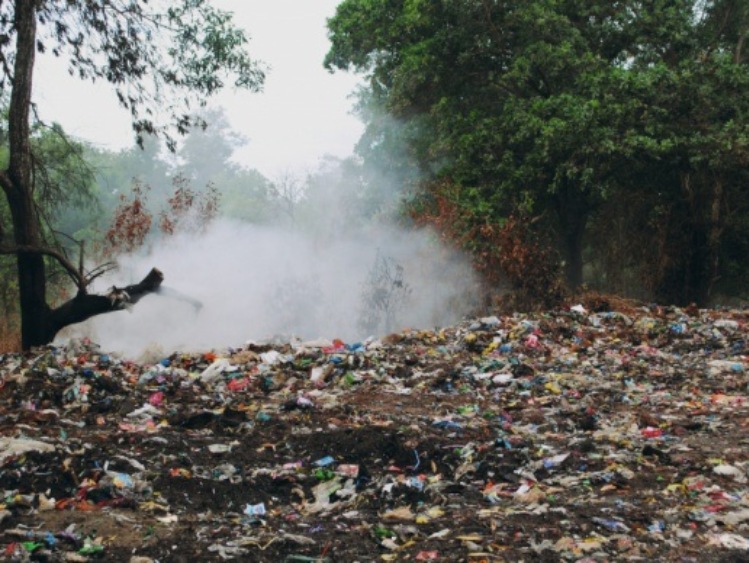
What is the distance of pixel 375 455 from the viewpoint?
433 centimetres

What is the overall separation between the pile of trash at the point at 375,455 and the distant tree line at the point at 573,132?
14.6ft

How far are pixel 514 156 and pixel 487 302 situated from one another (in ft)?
10.2

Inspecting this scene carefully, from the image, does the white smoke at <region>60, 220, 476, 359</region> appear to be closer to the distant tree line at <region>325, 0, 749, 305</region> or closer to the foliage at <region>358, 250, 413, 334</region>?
the foliage at <region>358, 250, 413, 334</region>

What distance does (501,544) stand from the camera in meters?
2.98

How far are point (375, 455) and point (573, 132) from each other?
29.4 feet

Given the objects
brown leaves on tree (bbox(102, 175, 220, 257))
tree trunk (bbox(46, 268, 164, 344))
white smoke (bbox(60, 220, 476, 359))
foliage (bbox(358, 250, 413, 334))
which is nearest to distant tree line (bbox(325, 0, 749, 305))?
white smoke (bbox(60, 220, 476, 359))

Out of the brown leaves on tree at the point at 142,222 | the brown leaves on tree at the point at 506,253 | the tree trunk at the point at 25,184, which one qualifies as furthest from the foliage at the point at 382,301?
the tree trunk at the point at 25,184

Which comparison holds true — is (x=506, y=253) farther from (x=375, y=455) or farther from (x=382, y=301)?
(x=375, y=455)

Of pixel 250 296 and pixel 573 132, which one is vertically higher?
pixel 573 132

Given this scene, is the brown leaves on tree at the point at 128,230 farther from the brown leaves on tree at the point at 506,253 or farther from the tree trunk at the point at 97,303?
the brown leaves on tree at the point at 506,253

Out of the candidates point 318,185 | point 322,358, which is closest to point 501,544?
point 322,358

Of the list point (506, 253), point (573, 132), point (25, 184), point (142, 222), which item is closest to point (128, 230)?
point (142, 222)

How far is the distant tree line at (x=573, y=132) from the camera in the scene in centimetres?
1205

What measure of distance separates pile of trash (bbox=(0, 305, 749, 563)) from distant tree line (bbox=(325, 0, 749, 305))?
4.46 m
